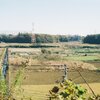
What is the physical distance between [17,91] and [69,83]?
0.59m

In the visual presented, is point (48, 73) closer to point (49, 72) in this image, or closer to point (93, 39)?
point (49, 72)

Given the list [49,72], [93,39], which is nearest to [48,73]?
[49,72]

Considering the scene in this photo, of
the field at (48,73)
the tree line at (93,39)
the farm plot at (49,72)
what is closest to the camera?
the field at (48,73)

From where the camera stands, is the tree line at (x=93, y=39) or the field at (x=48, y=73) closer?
the field at (x=48, y=73)

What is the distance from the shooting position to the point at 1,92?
8.29 feet

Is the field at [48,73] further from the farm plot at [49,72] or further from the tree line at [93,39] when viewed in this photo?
the tree line at [93,39]

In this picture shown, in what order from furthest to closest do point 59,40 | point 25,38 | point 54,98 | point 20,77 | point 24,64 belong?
point 59,40 → point 25,38 → point 24,64 → point 20,77 → point 54,98

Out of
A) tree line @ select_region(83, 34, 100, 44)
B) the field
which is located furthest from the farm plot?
tree line @ select_region(83, 34, 100, 44)

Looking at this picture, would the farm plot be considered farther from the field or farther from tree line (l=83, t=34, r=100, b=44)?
tree line (l=83, t=34, r=100, b=44)

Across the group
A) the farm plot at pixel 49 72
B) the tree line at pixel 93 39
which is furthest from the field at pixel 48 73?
the tree line at pixel 93 39

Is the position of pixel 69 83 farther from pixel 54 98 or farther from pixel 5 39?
pixel 5 39

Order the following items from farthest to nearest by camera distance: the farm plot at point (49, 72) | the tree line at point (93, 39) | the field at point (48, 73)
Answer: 1. the tree line at point (93, 39)
2. the farm plot at point (49, 72)
3. the field at point (48, 73)

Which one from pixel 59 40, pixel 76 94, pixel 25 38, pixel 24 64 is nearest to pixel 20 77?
pixel 24 64

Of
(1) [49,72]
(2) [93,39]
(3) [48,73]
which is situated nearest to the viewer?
(3) [48,73]
